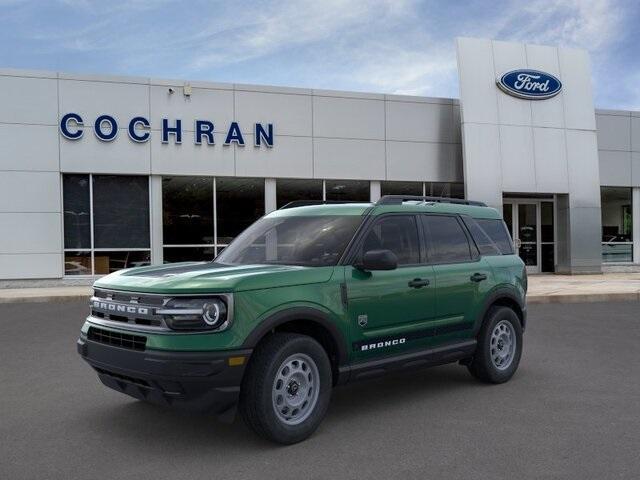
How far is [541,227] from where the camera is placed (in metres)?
22.2

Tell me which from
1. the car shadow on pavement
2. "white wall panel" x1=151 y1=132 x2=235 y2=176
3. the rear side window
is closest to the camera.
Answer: the car shadow on pavement

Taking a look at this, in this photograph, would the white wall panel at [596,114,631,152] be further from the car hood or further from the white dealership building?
the car hood

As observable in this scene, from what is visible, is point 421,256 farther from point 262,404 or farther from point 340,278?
point 262,404

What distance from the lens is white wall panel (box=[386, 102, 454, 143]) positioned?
67.3ft

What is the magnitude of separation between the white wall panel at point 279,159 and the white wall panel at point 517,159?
6352mm

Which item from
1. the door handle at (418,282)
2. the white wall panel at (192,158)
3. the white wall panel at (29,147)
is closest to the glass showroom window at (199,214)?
the white wall panel at (192,158)

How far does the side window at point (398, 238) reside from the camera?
5.53m

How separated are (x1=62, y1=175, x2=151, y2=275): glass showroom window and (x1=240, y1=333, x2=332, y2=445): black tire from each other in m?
14.5

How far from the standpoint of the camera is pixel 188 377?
4242 millimetres

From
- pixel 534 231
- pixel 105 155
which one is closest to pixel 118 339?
pixel 105 155

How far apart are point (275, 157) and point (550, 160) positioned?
9.21m

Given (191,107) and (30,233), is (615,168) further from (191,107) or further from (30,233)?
(30,233)

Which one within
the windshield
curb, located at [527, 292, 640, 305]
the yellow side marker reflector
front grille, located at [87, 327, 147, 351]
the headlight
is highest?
the windshield

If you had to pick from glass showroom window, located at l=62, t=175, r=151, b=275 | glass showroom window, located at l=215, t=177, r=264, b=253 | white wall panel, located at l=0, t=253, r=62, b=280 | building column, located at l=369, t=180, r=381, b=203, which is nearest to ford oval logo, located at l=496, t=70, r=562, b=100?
building column, located at l=369, t=180, r=381, b=203
